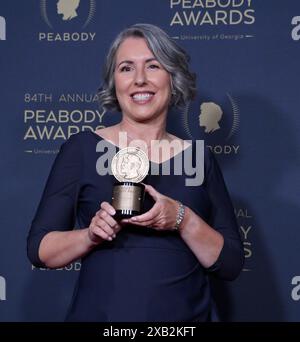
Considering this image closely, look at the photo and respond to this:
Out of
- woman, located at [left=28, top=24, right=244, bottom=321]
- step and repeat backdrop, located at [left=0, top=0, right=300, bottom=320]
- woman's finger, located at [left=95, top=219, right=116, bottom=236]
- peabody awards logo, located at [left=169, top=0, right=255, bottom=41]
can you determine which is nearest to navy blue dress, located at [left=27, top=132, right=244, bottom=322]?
woman, located at [left=28, top=24, right=244, bottom=321]

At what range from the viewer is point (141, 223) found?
48.8 inches

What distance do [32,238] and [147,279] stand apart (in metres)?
0.26

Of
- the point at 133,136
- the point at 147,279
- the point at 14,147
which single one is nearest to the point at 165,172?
the point at 133,136

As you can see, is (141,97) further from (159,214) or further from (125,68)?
(159,214)

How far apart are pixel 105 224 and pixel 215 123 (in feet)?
3.37

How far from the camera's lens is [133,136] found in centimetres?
145

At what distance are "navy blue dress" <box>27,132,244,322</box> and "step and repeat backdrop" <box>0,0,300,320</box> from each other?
72 centimetres

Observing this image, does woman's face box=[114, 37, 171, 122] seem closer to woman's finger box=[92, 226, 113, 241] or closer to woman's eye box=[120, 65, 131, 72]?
woman's eye box=[120, 65, 131, 72]

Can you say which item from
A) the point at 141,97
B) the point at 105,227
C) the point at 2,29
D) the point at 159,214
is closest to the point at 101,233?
the point at 105,227

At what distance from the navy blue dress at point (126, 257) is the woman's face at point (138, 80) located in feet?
0.38

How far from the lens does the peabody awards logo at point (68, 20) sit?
7.33 feet

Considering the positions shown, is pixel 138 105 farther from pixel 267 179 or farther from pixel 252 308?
pixel 252 308

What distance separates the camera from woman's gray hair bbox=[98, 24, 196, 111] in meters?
1.42
